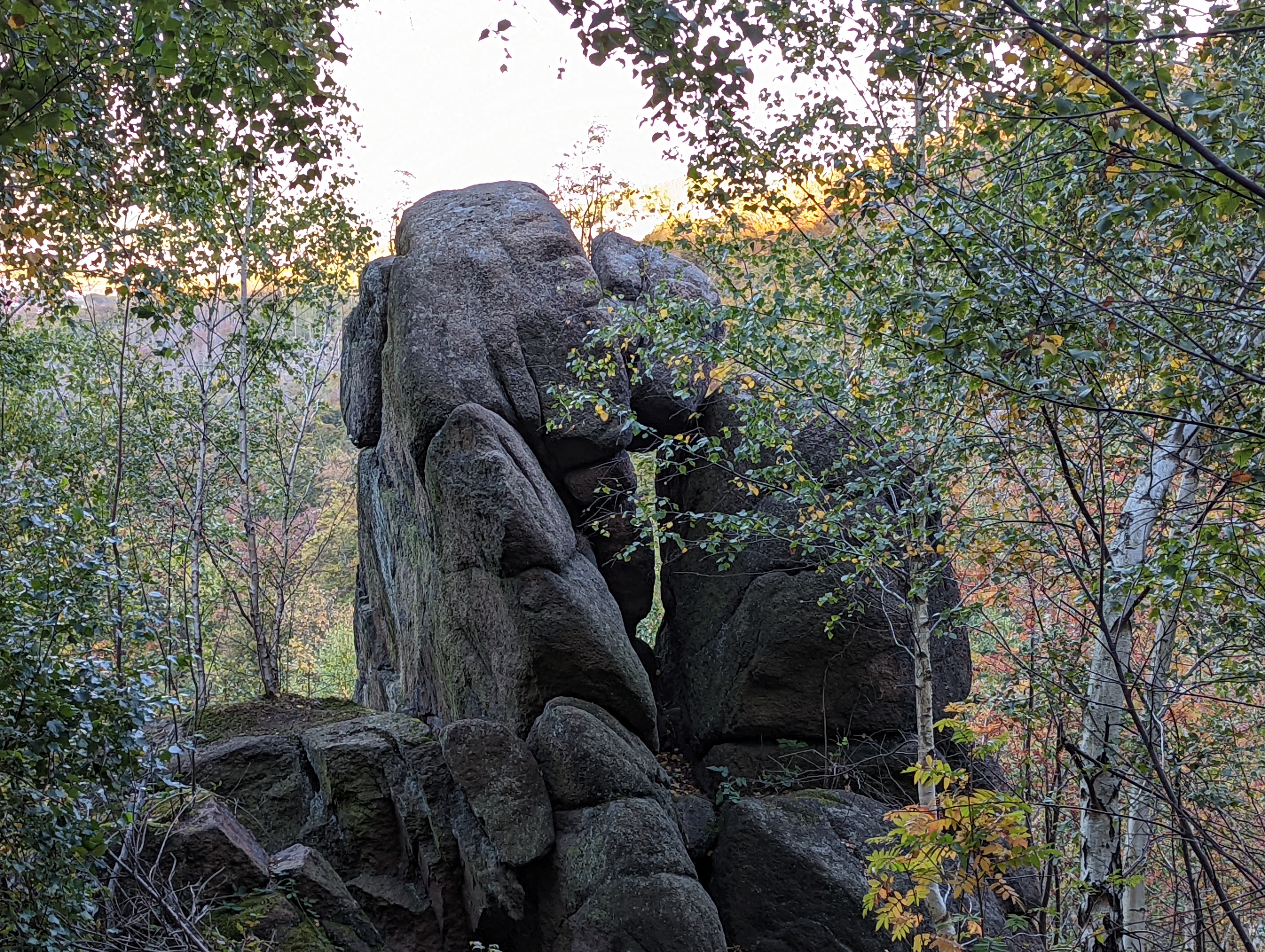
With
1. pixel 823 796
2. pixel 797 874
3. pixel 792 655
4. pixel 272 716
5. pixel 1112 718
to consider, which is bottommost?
pixel 797 874

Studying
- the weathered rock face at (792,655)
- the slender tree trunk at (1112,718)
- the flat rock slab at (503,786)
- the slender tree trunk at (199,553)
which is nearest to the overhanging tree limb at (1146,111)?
the slender tree trunk at (1112,718)

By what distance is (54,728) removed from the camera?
4.26m

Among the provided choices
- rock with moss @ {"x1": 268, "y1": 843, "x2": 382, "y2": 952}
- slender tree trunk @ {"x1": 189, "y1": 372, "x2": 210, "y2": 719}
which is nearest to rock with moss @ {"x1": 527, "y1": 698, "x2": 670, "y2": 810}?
rock with moss @ {"x1": 268, "y1": 843, "x2": 382, "y2": 952}

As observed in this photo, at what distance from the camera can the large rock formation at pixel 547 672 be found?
26.8 ft

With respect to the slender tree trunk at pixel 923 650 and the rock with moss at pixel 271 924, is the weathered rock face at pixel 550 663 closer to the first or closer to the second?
the rock with moss at pixel 271 924

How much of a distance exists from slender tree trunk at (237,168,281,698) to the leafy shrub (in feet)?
19.5

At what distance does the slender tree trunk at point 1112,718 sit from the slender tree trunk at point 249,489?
902cm

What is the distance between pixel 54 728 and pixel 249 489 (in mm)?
8427

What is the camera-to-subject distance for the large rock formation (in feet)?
26.8

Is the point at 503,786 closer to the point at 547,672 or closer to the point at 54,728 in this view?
the point at 547,672

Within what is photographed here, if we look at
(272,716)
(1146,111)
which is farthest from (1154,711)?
(272,716)

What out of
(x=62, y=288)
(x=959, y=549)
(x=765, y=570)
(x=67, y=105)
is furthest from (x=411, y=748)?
(x=67, y=105)

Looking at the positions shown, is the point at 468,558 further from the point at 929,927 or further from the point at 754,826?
the point at 929,927

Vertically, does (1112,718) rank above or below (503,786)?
above
